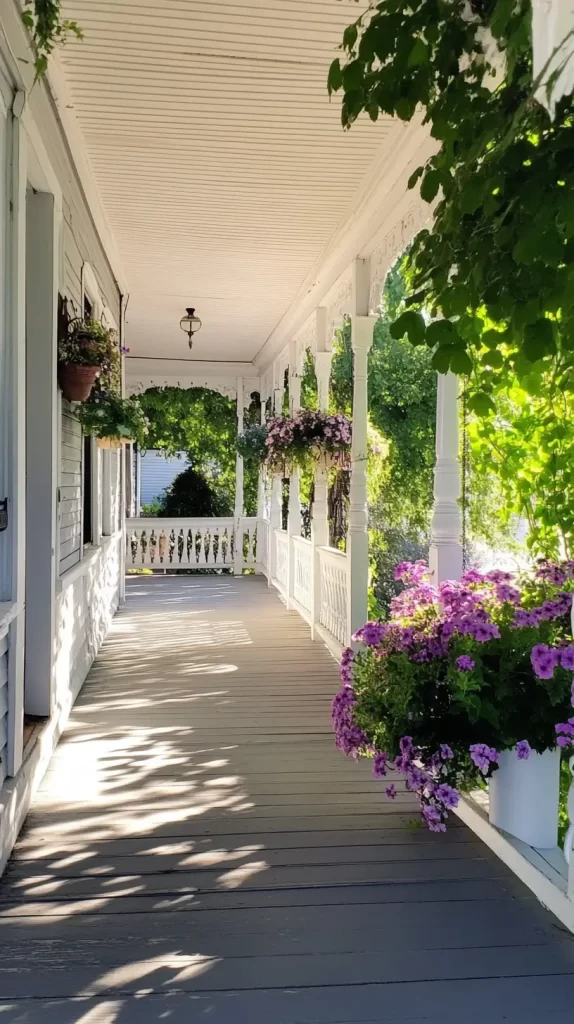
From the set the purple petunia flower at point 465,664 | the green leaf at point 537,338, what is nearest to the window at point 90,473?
the purple petunia flower at point 465,664

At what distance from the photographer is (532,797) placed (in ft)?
7.76

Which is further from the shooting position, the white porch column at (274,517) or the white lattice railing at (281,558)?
the white porch column at (274,517)

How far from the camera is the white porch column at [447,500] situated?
3254 mm

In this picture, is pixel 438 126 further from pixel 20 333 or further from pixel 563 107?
pixel 20 333

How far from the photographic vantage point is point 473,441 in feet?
10.2

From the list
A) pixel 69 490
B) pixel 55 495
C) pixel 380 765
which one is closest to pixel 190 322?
pixel 69 490

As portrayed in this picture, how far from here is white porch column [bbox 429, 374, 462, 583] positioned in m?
3.25

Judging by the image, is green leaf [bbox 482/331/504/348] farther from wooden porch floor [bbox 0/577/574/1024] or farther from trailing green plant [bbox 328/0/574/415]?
wooden porch floor [bbox 0/577/574/1024]

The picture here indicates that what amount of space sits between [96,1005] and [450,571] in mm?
2119

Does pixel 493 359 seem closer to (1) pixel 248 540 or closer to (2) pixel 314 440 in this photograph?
(2) pixel 314 440

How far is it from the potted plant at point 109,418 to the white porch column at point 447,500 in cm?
196

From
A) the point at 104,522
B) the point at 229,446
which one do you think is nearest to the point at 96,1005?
the point at 104,522

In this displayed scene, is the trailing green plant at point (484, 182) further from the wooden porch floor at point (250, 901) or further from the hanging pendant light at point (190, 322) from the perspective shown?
the hanging pendant light at point (190, 322)

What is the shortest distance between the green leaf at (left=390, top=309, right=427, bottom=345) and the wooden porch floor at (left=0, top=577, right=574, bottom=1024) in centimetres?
152
